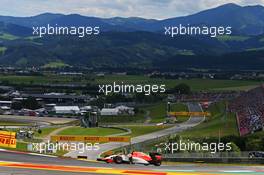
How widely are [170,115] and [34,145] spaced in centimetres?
2168

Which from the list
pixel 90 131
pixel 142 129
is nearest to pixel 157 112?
pixel 142 129

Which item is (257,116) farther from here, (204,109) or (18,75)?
Answer: (18,75)

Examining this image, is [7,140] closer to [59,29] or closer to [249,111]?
[59,29]

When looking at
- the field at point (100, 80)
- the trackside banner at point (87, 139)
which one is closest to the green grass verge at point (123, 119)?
the trackside banner at point (87, 139)

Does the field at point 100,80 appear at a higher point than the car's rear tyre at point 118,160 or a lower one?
higher

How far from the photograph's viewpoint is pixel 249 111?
5441 centimetres

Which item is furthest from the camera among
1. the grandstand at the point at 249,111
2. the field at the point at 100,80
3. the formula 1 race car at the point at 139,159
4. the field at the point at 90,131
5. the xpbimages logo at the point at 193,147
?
the field at the point at 100,80

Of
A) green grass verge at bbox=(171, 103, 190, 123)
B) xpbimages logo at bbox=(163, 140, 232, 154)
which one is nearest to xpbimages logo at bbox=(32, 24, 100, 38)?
xpbimages logo at bbox=(163, 140, 232, 154)

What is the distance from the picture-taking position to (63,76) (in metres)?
83.9

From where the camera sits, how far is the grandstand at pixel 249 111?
4869 centimetres

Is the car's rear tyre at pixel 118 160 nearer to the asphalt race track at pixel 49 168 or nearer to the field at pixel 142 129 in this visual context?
the asphalt race track at pixel 49 168

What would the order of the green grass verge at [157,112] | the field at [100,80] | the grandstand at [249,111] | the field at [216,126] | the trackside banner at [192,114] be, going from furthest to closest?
the field at [100,80] → the green grass verge at [157,112] → the trackside banner at [192,114] → the grandstand at [249,111] → the field at [216,126]

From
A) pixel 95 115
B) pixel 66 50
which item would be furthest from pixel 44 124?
pixel 66 50

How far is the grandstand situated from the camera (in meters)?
48.7
